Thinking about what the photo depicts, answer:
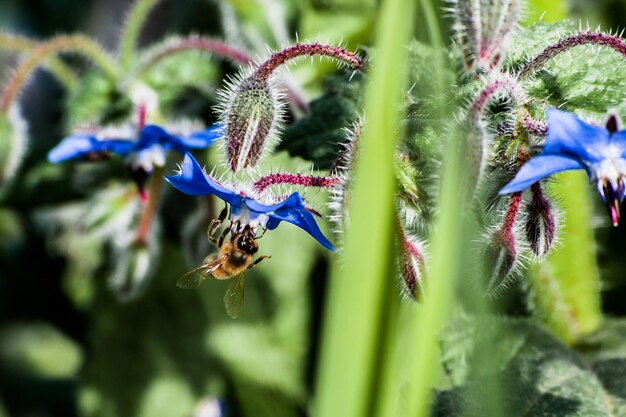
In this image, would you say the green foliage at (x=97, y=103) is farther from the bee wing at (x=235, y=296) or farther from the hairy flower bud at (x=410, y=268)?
the hairy flower bud at (x=410, y=268)

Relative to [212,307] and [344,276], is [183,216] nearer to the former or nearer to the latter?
[212,307]

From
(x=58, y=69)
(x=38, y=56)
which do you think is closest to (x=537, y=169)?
(x=38, y=56)

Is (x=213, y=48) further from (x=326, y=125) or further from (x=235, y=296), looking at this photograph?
(x=235, y=296)

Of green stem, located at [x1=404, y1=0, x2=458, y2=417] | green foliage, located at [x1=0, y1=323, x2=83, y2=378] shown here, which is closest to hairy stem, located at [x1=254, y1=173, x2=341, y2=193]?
green stem, located at [x1=404, y1=0, x2=458, y2=417]

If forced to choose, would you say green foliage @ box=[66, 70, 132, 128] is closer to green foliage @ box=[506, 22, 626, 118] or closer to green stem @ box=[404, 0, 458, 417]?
green foliage @ box=[506, 22, 626, 118]

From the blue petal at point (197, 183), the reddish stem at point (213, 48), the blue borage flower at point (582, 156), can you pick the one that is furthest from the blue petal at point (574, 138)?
the reddish stem at point (213, 48)
